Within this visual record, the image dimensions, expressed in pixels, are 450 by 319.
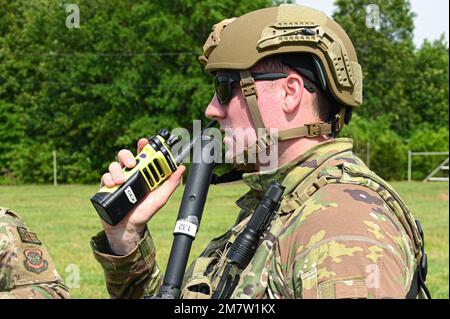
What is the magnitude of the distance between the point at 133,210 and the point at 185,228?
319mm

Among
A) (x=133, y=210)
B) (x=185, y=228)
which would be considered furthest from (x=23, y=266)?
(x=185, y=228)

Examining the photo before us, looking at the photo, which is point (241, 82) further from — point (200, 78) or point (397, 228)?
point (200, 78)

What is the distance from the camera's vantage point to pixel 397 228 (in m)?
2.43

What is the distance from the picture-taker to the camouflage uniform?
2.22 metres

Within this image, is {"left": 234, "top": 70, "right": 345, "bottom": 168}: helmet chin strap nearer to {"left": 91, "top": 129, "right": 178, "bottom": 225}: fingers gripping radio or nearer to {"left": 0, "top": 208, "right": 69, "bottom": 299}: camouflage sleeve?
{"left": 91, "top": 129, "right": 178, "bottom": 225}: fingers gripping radio

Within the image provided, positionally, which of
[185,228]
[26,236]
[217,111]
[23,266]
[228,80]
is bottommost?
[23,266]

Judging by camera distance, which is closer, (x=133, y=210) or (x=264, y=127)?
(x=264, y=127)

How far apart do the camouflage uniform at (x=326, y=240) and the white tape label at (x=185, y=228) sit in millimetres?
167

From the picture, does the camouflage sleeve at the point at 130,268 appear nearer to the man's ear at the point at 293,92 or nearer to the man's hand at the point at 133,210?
the man's hand at the point at 133,210

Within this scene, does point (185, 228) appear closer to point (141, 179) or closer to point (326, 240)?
point (141, 179)

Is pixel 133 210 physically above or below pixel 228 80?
below

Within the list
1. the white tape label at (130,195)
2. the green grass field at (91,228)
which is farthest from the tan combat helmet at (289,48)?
the green grass field at (91,228)

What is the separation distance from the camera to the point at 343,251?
7.36 feet

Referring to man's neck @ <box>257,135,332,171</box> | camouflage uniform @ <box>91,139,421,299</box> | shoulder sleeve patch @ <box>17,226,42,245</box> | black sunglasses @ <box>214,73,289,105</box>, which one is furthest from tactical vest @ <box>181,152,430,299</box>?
shoulder sleeve patch @ <box>17,226,42,245</box>
